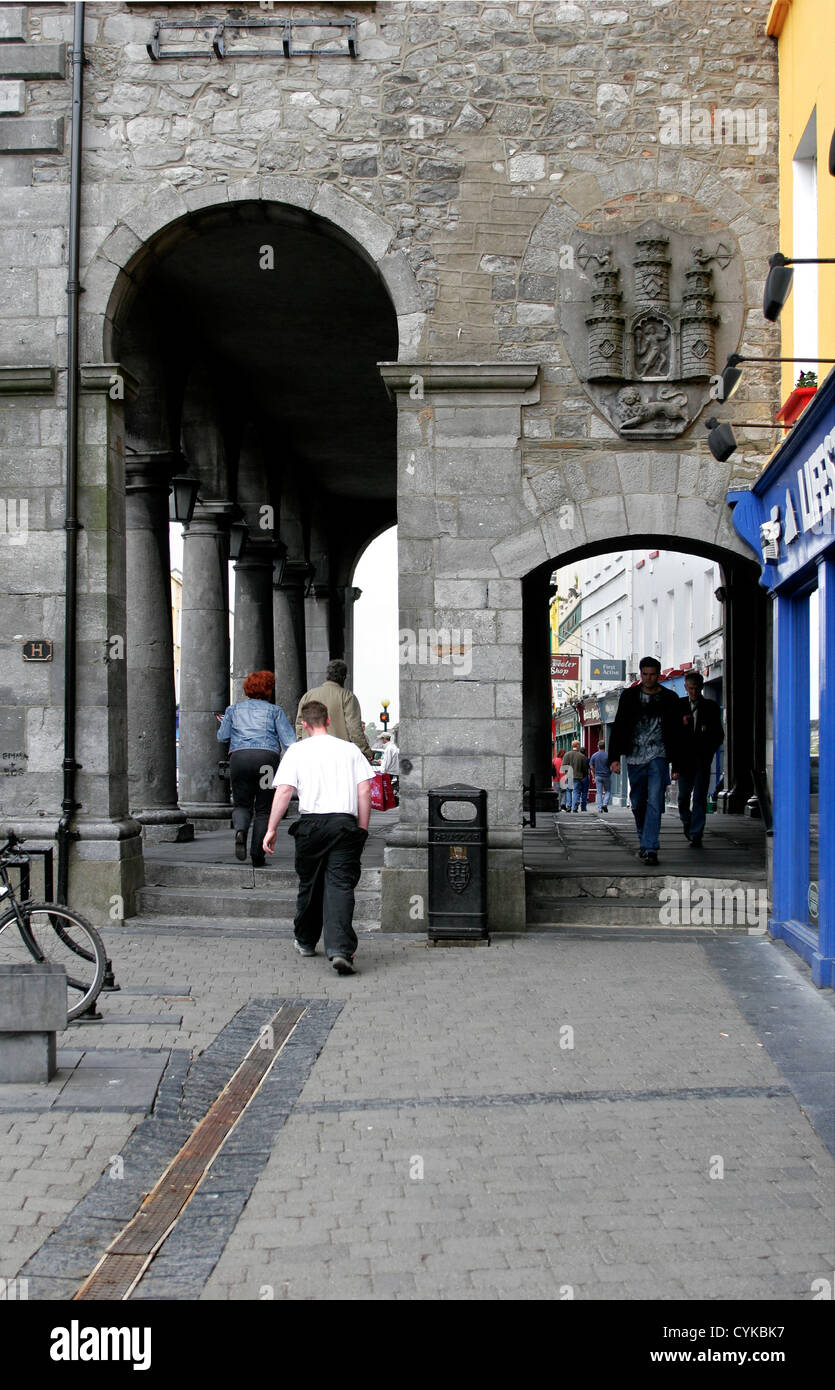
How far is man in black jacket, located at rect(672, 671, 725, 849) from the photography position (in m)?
13.6

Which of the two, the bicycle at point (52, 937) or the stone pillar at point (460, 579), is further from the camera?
the stone pillar at point (460, 579)

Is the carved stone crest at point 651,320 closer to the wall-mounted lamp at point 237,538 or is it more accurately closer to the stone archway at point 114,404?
the stone archway at point 114,404

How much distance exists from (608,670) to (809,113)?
25.9 metres

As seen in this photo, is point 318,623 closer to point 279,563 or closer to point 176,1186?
point 279,563

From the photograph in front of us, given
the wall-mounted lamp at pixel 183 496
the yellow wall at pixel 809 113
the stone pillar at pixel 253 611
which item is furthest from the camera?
the stone pillar at pixel 253 611

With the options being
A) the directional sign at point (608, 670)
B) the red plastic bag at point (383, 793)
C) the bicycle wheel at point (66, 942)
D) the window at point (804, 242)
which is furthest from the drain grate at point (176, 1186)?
the directional sign at point (608, 670)

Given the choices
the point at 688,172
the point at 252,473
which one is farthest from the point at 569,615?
the point at 688,172

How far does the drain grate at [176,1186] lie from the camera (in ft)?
12.8

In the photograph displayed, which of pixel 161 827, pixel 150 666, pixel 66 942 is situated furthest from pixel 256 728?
pixel 66 942

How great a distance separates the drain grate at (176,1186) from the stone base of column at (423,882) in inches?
126

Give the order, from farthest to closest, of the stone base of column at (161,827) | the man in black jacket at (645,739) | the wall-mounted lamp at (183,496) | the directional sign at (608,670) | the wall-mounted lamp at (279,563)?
the directional sign at (608,670), the wall-mounted lamp at (279,563), the wall-mounted lamp at (183,496), the stone base of column at (161,827), the man in black jacket at (645,739)

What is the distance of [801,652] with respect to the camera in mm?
9109

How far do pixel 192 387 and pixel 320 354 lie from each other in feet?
5.45

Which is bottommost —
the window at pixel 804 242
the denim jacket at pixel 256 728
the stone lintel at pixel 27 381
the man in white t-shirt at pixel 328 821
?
the man in white t-shirt at pixel 328 821
